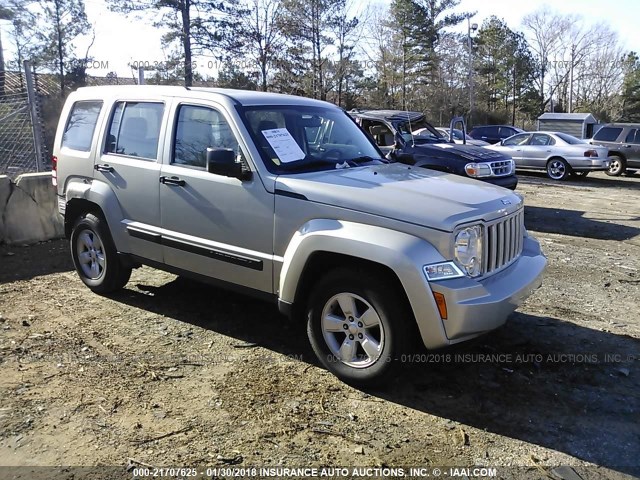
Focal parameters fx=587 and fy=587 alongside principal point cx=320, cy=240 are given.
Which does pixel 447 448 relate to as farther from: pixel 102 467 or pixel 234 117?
pixel 234 117

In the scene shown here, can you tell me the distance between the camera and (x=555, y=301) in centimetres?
586

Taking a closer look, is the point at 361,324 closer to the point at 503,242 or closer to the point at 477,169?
the point at 503,242

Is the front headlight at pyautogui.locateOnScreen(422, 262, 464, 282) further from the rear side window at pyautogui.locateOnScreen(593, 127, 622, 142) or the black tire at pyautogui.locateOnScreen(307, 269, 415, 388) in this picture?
the rear side window at pyautogui.locateOnScreen(593, 127, 622, 142)

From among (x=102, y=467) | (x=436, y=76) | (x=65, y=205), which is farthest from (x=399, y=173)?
(x=436, y=76)

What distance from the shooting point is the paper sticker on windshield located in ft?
14.8

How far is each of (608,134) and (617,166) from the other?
1.22m

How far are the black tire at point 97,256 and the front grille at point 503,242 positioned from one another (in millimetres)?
3400

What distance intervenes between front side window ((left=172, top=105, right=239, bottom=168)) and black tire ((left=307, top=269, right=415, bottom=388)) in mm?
1401

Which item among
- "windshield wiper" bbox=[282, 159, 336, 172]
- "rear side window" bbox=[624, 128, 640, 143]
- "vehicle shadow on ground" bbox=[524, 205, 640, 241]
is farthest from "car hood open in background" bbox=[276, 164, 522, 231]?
"rear side window" bbox=[624, 128, 640, 143]

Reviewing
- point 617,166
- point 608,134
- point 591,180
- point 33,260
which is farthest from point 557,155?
point 33,260

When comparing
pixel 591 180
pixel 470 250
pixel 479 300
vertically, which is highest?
pixel 470 250

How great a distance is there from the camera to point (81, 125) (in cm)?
587

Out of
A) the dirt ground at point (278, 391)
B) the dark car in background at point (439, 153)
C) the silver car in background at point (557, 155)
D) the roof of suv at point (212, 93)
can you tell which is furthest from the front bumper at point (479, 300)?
the silver car in background at point (557, 155)

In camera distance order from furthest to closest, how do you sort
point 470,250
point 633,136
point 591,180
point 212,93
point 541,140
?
point 633,136 → point 541,140 → point 591,180 → point 212,93 → point 470,250
